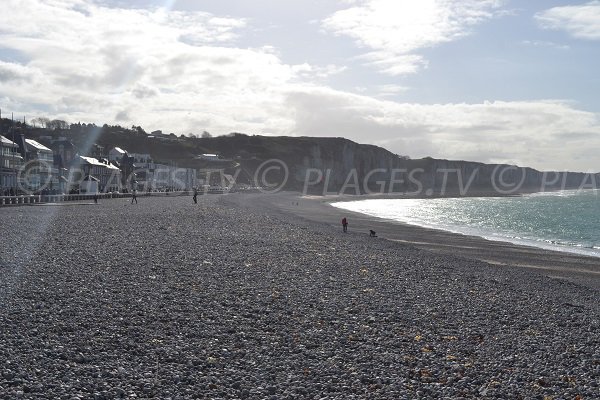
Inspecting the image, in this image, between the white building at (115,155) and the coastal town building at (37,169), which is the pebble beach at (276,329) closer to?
the coastal town building at (37,169)

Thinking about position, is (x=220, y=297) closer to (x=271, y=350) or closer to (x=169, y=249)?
(x=271, y=350)

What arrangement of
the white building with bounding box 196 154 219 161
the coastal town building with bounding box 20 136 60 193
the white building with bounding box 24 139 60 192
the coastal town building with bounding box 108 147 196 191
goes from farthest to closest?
1. the white building with bounding box 196 154 219 161
2. the coastal town building with bounding box 108 147 196 191
3. the white building with bounding box 24 139 60 192
4. the coastal town building with bounding box 20 136 60 193

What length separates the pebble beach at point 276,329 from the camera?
820 cm

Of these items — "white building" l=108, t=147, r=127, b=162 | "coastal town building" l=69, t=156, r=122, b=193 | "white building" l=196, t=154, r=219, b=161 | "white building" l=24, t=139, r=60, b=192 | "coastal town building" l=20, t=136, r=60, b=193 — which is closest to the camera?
"coastal town building" l=20, t=136, r=60, b=193

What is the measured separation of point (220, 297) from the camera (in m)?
13.4

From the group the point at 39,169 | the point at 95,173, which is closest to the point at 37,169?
the point at 39,169

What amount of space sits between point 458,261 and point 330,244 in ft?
19.2

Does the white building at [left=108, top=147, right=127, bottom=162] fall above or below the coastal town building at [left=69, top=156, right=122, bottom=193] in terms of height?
above

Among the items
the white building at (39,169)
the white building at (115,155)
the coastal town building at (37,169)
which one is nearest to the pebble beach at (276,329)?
the coastal town building at (37,169)

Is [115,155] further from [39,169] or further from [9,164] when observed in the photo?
[9,164]

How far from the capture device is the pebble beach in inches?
323

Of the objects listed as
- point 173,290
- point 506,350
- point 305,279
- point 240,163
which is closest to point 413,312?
point 506,350

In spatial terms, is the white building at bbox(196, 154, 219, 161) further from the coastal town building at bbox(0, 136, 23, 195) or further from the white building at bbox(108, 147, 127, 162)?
the coastal town building at bbox(0, 136, 23, 195)

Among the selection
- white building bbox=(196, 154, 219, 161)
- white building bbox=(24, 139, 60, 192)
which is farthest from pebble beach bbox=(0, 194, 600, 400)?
white building bbox=(196, 154, 219, 161)
